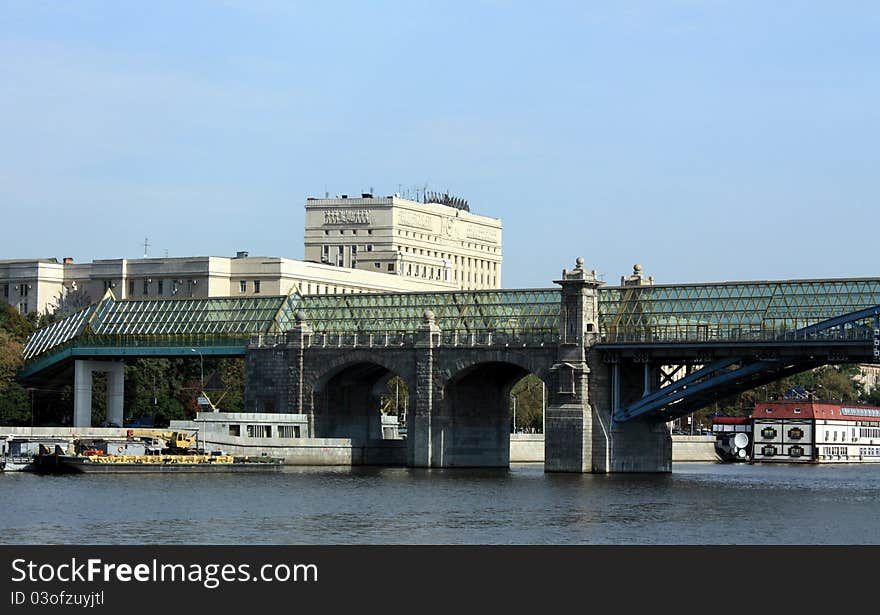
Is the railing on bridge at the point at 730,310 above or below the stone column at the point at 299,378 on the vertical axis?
above

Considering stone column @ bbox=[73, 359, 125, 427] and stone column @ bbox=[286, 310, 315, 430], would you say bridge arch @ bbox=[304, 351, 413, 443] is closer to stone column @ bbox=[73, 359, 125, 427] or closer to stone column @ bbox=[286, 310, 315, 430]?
stone column @ bbox=[286, 310, 315, 430]

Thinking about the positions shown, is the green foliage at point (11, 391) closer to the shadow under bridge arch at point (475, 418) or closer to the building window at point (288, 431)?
the building window at point (288, 431)

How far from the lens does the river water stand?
93000mm

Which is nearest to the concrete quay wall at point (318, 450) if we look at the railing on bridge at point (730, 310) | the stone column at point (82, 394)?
the stone column at point (82, 394)

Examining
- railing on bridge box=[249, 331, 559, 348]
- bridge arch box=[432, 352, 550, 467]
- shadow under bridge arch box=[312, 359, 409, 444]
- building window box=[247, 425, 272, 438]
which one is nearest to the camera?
railing on bridge box=[249, 331, 559, 348]

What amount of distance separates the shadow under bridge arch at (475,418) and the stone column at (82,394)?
126 ft

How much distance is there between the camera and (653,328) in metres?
152

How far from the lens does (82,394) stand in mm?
182250

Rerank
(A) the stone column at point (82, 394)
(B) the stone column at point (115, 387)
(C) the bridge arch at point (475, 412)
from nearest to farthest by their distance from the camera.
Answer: (C) the bridge arch at point (475, 412) → (A) the stone column at point (82, 394) → (B) the stone column at point (115, 387)

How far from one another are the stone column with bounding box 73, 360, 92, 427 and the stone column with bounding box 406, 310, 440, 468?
3577 cm

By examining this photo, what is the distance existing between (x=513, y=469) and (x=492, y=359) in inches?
647

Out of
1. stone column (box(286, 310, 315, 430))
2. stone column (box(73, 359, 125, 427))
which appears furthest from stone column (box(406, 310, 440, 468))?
stone column (box(73, 359, 125, 427))

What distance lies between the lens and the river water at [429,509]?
93000mm
